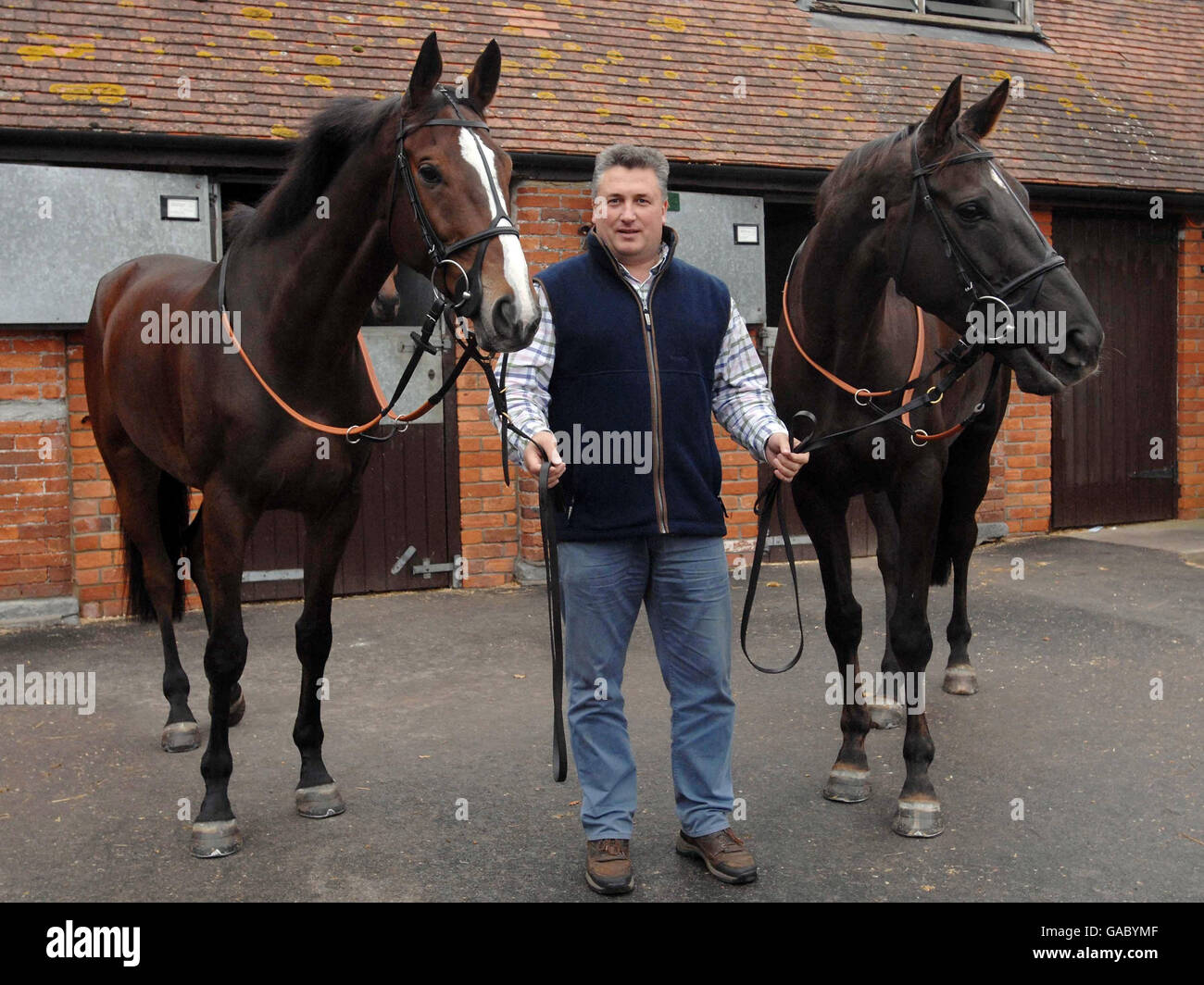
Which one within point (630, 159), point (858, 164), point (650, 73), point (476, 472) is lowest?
point (476, 472)

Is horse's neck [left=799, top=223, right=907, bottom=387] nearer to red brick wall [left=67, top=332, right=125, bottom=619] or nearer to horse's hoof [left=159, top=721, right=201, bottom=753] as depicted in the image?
horse's hoof [left=159, top=721, right=201, bottom=753]

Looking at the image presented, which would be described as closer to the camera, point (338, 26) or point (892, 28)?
point (338, 26)

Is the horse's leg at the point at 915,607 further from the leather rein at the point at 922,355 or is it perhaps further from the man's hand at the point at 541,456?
the man's hand at the point at 541,456

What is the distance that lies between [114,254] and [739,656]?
15.0 feet

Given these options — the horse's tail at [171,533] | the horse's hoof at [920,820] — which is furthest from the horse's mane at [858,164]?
the horse's tail at [171,533]

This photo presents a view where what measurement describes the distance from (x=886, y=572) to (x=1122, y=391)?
6.51m

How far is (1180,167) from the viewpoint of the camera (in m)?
9.87

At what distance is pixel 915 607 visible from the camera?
4039 millimetres

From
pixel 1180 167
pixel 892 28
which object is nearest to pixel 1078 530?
pixel 1180 167

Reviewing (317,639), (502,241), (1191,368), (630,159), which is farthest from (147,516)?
(1191,368)

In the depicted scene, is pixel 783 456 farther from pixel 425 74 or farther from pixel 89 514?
pixel 89 514

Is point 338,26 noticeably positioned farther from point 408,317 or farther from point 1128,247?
point 1128,247

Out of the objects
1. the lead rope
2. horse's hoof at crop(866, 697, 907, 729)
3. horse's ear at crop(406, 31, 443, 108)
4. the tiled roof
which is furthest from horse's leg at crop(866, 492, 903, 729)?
the tiled roof

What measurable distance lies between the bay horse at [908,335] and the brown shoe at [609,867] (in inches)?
42.0
